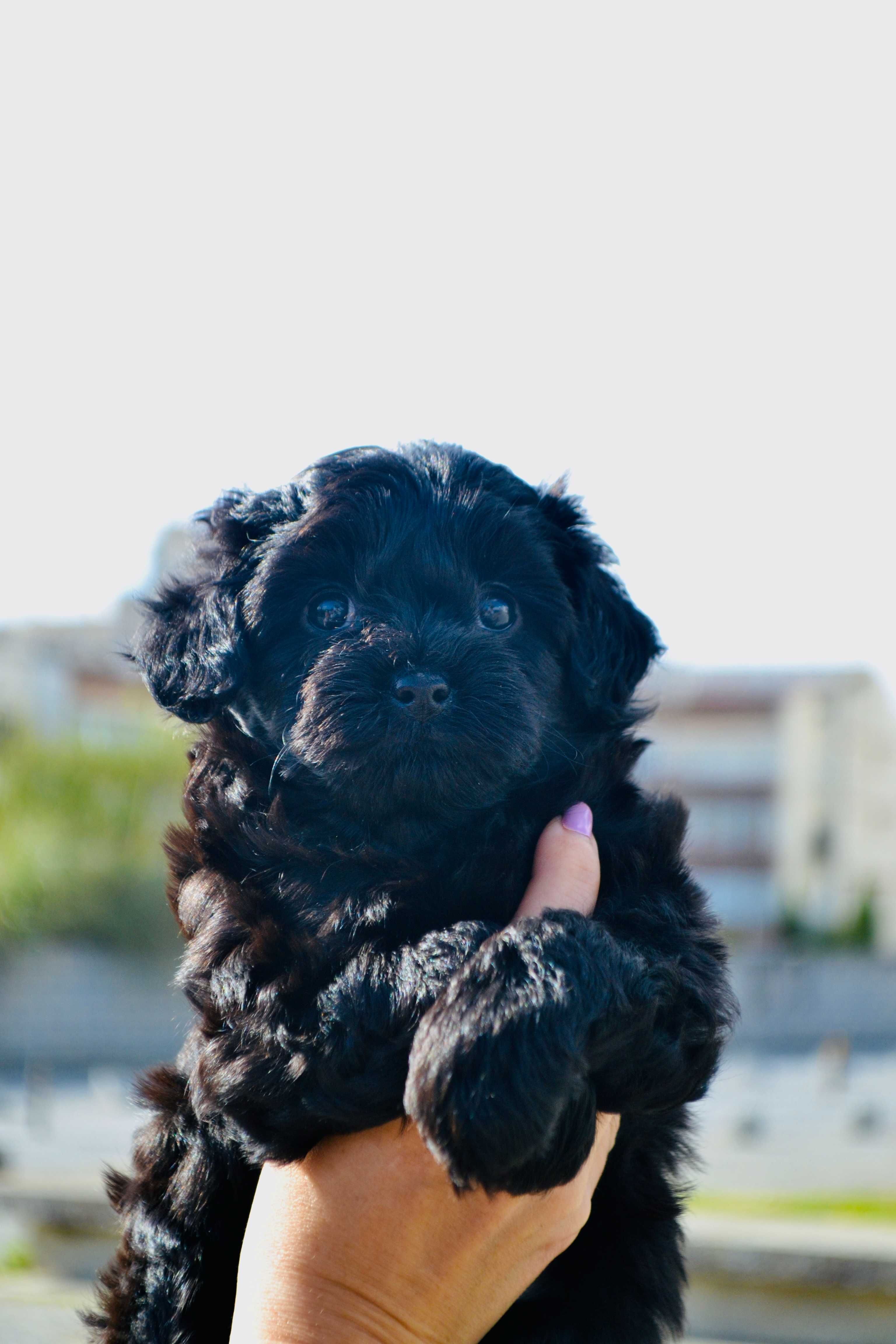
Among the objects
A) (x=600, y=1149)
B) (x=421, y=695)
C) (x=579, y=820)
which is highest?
(x=421, y=695)

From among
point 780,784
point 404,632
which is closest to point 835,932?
point 780,784

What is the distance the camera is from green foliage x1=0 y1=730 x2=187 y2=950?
25.8m

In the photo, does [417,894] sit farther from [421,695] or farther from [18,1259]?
[18,1259]

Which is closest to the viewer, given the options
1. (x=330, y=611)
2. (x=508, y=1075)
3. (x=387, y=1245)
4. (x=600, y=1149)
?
(x=508, y=1075)

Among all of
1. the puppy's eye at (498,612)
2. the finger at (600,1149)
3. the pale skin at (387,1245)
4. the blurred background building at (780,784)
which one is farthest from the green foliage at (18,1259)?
the blurred background building at (780,784)

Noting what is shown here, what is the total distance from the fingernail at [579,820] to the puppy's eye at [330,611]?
2.01 ft

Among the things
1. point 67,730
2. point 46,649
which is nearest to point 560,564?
point 67,730

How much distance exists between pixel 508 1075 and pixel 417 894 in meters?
0.49

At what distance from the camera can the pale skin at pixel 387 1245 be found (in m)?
2.03

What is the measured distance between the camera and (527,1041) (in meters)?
1.94

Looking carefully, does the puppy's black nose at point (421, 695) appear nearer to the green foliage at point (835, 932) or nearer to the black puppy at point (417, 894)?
the black puppy at point (417, 894)

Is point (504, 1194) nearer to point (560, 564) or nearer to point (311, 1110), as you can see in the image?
point (311, 1110)

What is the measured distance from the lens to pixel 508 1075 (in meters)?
1.91

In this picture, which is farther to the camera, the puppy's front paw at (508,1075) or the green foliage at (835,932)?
the green foliage at (835,932)
